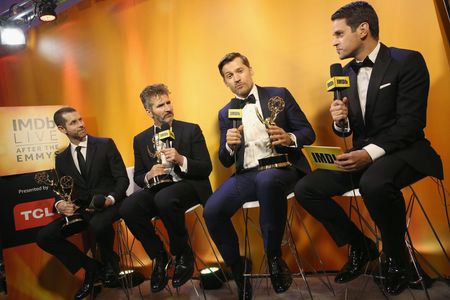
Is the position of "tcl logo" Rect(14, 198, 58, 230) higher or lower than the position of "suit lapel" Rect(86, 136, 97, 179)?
lower

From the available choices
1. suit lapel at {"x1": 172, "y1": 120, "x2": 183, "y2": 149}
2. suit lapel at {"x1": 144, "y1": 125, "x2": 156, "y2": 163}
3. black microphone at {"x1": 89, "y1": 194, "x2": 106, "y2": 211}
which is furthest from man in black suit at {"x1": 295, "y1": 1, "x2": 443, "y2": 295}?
black microphone at {"x1": 89, "y1": 194, "x2": 106, "y2": 211}

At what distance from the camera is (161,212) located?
10.7 feet

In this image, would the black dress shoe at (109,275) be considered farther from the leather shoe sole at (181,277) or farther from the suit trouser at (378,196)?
the suit trouser at (378,196)

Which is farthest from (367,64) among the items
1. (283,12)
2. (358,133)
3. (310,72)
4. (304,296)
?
(304,296)

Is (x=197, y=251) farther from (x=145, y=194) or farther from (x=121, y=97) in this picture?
(x=121, y=97)

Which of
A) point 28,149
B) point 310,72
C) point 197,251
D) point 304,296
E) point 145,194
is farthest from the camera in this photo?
point 197,251

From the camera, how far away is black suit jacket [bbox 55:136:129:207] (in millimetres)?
3920

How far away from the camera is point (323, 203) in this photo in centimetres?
274

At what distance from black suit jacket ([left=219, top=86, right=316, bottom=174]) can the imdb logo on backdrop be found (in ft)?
5.66

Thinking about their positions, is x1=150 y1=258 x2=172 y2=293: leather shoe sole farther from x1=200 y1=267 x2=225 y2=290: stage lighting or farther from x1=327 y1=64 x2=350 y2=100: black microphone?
x1=327 y1=64 x2=350 y2=100: black microphone

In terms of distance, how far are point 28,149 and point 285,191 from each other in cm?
247

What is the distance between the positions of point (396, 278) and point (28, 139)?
3258 mm

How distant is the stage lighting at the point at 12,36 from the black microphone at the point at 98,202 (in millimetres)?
2080

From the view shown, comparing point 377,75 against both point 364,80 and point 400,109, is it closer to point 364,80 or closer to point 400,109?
point 364,80
